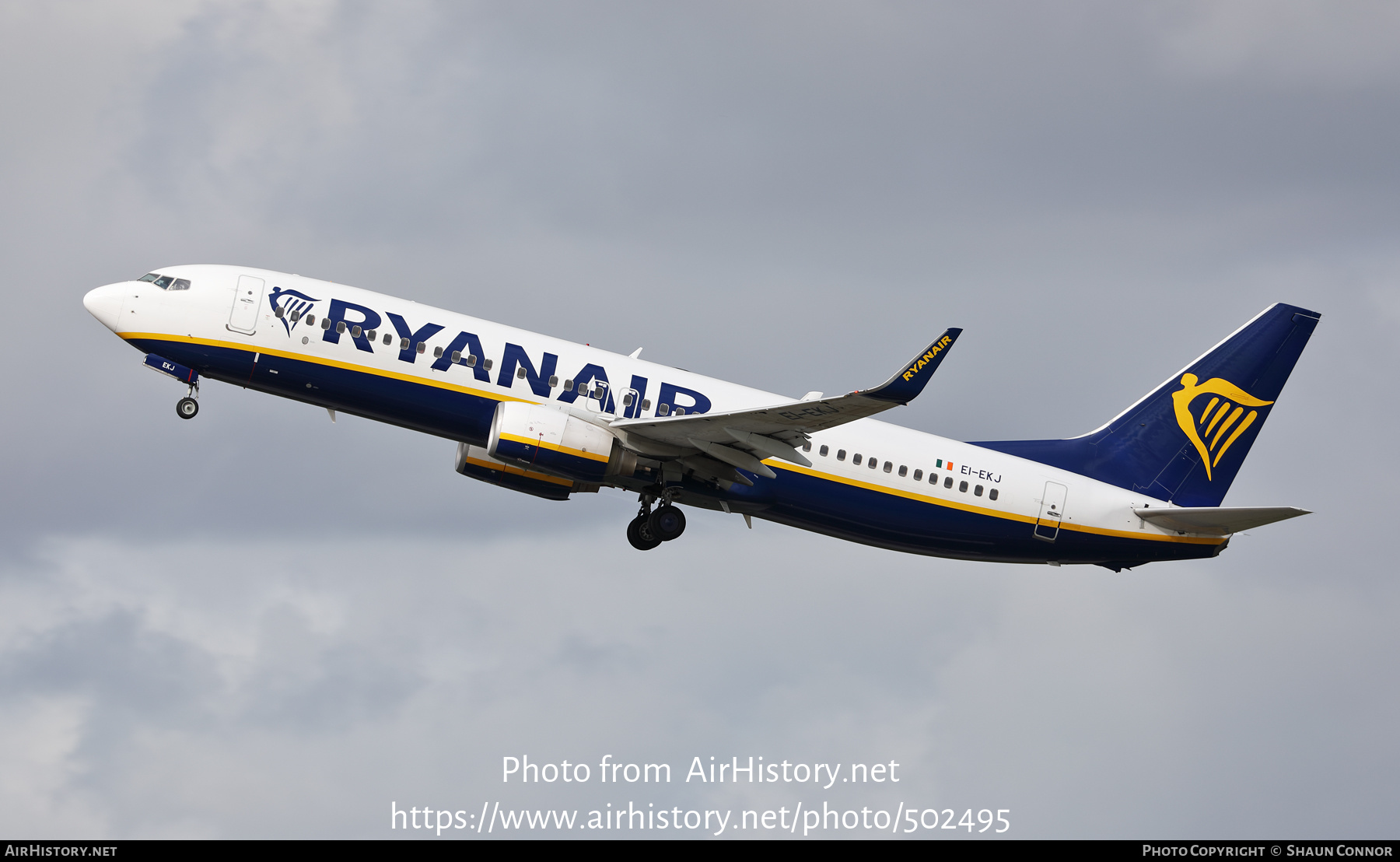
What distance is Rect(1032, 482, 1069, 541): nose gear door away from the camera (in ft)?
160

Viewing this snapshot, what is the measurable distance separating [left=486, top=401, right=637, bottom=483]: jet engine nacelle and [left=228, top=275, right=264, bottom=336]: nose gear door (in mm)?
7561

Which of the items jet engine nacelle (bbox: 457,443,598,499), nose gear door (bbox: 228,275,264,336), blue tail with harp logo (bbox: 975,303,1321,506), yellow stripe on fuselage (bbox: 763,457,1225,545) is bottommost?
jet engine nacelle (bbox: 457,443,598,499)

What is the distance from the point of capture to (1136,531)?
49.3 meters

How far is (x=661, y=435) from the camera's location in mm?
42719

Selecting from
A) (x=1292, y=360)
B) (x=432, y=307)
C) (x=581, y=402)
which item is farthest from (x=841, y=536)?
(x=1292, y=360)

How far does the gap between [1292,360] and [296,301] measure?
34705mm

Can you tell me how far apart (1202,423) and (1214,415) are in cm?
59

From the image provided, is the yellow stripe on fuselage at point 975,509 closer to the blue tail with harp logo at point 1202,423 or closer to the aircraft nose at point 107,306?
the blue tail with harp logo at point 1202,423

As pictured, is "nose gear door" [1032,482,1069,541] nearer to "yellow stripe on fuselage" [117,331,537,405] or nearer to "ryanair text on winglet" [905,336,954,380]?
"ryanair text on winglet" [905,336,954,380]

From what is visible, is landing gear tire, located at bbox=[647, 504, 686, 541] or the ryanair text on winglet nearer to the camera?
the ryanair text on winglet

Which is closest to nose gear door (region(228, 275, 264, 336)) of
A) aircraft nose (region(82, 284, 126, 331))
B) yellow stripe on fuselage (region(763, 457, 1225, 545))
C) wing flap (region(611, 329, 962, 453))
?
aircraft nose (region(82, 284, 126, 331))

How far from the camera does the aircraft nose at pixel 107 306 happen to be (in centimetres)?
4262

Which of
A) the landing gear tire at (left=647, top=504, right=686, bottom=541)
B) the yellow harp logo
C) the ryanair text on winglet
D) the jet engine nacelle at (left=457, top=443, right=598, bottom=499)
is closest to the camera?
the ryanair text on winglet

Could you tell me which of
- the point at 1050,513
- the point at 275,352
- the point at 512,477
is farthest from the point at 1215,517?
the point at 275,352
